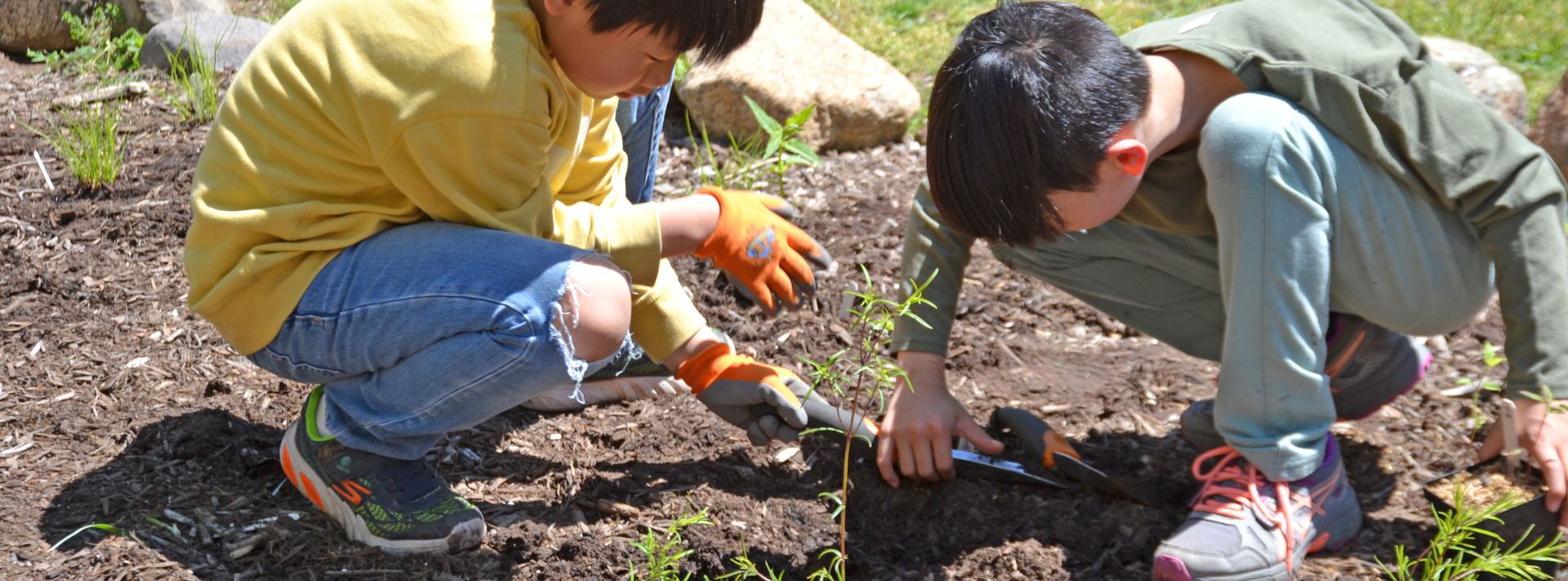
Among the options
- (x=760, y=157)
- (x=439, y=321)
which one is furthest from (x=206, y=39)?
(x=439, y=321)

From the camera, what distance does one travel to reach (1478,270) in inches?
75.2

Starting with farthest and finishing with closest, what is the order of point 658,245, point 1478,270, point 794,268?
point 794,268, point 658,245, point 1478,270

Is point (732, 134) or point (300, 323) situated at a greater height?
point (300, 323)

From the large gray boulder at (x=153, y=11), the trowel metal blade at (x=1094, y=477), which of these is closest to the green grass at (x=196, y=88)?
the large gray boulder at (x=153, y=11)

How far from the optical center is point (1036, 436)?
2152mm

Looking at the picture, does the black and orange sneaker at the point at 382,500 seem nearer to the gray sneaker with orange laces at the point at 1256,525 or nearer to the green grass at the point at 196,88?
the gray sneaker with orange laces at the point at 1256,525

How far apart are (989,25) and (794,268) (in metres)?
0.72

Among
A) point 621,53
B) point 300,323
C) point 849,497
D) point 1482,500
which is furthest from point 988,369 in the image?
point 300,323

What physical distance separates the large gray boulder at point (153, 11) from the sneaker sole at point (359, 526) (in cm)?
299

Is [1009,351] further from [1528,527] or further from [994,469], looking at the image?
[1528,527]

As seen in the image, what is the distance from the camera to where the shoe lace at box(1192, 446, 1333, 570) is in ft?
6.07

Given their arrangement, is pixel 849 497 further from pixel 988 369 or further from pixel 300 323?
pixel 300 323

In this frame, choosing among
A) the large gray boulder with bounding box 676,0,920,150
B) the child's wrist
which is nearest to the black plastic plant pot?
the child's wrist

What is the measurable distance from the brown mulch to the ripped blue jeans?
1.04 ft
